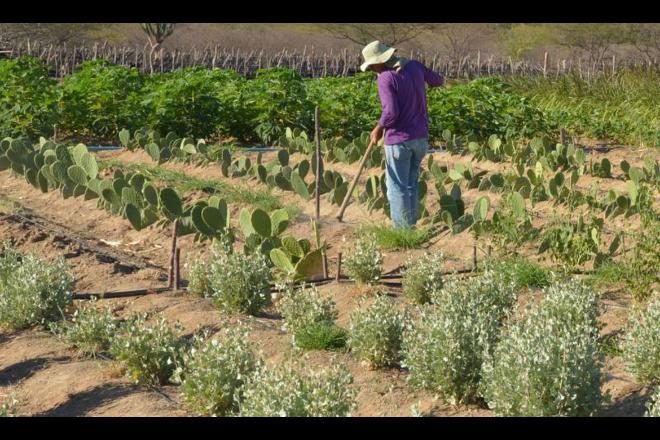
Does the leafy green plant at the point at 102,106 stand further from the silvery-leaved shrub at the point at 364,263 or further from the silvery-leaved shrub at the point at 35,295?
the silvery-leaved shrub at the point at 35,295

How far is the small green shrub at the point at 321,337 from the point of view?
585 centimetres

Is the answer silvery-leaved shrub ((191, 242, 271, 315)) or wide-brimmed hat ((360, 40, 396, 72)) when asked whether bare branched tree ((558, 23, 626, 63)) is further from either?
silvery-leaved shrub ((191, 242, 271, 315))

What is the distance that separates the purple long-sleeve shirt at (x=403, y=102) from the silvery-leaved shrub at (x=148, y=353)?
3439 millimetres

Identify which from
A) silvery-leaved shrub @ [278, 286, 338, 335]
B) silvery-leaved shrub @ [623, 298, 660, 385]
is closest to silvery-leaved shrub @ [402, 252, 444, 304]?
silvery-leaved shrub @ [278, 286, 338, 335]

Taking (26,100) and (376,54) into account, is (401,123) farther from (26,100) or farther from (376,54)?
(26,100)

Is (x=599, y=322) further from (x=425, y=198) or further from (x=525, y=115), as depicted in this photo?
(x=525, y=115)

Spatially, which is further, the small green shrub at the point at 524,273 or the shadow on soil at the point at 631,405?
the small green shrub at the point at 524,273

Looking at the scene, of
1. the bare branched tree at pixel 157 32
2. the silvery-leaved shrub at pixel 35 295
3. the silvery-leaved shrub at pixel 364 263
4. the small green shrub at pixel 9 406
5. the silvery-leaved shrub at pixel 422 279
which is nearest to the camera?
the small green shrub at pixel 9 406

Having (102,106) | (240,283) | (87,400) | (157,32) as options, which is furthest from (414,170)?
(157,32)

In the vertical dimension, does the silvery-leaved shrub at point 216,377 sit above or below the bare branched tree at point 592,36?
above

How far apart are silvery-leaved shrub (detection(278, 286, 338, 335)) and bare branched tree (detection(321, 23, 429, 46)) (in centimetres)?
4757

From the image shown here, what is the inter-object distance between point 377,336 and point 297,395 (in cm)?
123

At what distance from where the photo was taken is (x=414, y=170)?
8.87 metres

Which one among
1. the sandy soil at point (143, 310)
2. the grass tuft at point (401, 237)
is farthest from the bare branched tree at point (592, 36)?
the grass tuft at point (401, 237)
